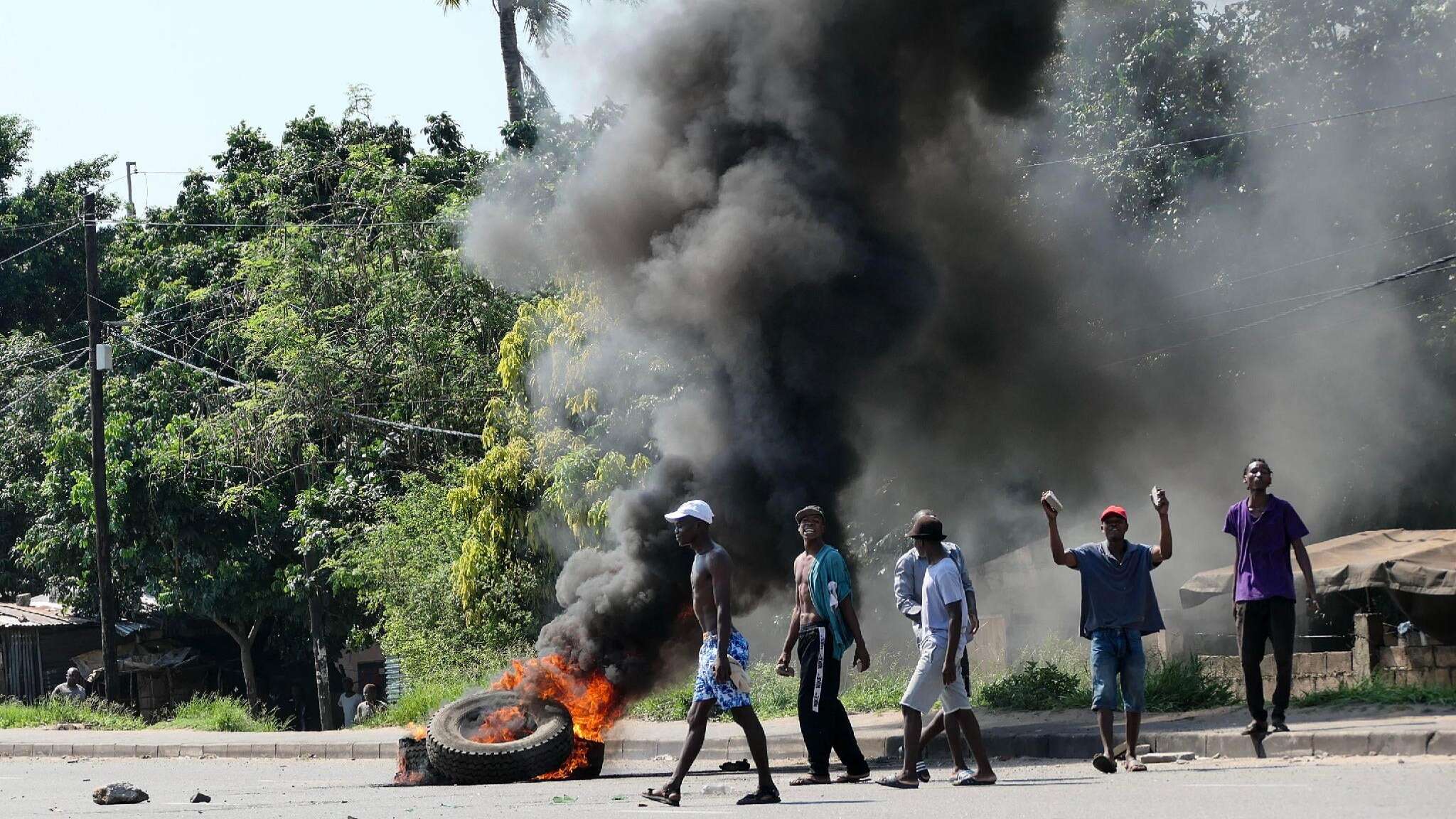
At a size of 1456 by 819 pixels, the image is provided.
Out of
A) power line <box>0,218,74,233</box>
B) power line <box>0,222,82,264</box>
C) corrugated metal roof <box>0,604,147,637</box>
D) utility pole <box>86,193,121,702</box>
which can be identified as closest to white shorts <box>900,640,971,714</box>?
utility pole <box>86,193,121,702</box>

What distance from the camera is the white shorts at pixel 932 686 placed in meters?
8.68

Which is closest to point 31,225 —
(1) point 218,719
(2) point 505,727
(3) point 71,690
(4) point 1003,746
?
(3) point 71,690

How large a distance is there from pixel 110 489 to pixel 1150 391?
59.3 ft

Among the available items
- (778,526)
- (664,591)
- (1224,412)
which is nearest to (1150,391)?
(1224,412)

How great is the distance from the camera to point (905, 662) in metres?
19.5

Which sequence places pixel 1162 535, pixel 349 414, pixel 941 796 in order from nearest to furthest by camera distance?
pixel 941 796
pixel 1162 535
pixel 349 414

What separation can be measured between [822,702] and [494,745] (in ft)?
7.70

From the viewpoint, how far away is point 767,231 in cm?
1276

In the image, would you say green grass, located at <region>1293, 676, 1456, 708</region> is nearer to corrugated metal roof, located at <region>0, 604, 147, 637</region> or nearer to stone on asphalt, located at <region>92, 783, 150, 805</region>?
stone on asphalt, located at <region>92, 783, 150, 805</region>

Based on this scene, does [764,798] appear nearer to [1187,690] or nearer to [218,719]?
[1187,690]

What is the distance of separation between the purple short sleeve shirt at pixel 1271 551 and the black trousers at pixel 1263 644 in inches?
3.0

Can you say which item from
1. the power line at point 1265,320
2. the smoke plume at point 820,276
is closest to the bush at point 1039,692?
the smoke plume at point 820,276

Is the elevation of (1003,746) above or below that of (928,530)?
below

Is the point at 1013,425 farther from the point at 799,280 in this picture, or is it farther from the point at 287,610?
the point at 287,610
